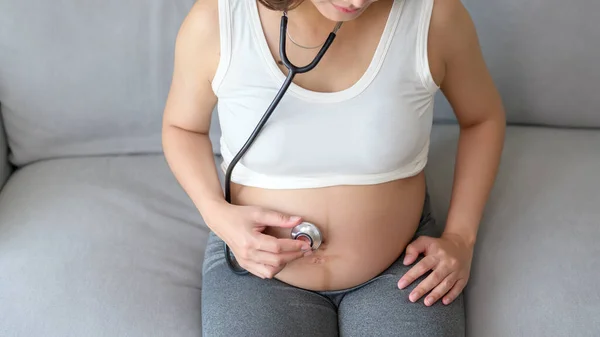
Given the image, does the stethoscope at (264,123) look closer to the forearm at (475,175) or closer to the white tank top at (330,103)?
the white tank top at (330,103)

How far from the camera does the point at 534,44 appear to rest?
1340 millimetres

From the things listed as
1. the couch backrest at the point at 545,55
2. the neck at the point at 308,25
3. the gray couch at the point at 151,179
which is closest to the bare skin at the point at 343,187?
the neck at the point at 308,25

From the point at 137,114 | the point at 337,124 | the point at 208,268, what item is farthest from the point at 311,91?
the point at 137,114

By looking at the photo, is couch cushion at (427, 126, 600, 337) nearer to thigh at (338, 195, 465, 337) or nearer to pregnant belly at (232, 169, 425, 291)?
thigh at (338, 195, 465, 337)

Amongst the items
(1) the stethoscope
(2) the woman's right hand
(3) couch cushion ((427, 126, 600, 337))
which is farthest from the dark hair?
(3) couch cushion ((427, 126, 600, 337))

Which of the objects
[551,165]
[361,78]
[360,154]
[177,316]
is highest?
[361,78]

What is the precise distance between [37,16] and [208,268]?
0.62 metres

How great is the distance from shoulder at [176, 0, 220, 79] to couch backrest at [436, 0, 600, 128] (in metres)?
0.63

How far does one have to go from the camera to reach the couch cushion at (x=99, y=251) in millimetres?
1012

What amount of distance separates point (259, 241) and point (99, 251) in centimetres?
36

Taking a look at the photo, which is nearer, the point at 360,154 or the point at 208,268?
the point at 360,154

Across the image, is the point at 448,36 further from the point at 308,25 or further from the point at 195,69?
the point at 195,69

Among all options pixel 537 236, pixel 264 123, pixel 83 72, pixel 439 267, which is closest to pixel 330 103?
pixel 264 123

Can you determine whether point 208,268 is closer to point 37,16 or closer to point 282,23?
point 282,23
